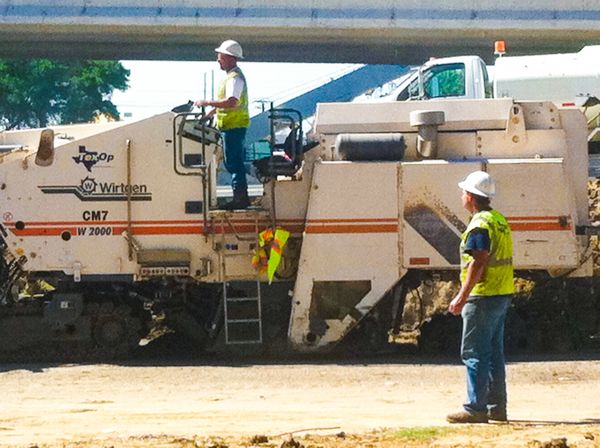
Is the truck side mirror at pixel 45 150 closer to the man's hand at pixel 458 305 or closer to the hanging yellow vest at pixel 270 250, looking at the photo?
the hanging yellow vest at pixel 270 250

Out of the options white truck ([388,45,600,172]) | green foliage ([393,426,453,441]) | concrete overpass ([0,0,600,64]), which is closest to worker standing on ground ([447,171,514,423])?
green foliage ([393,426,453,441])

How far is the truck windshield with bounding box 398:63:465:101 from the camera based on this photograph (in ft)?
75.0

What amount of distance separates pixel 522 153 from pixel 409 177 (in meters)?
1.29

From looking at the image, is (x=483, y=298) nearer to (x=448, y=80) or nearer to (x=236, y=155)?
(x=236, y=155)

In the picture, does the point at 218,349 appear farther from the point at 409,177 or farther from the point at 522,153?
the point at 522,153

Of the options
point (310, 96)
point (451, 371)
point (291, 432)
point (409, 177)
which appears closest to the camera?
point (291, 432)

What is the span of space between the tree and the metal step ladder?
108 ft

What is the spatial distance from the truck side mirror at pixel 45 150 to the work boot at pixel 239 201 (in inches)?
76.2

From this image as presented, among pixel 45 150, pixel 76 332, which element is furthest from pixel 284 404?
pixel 45 150

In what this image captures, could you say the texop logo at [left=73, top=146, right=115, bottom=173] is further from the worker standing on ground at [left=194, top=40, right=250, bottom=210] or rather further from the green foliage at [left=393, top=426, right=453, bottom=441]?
the green foliage at [left=393, top=426, right=453, bottom=441]

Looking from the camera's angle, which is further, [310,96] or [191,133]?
[310,96]

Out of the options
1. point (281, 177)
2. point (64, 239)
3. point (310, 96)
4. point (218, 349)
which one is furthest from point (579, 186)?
point (310, 96)

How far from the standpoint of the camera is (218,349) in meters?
17.8

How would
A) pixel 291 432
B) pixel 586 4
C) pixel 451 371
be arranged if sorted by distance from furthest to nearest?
pixel 586 4 → pixel 451 371 → pixel 291 432
